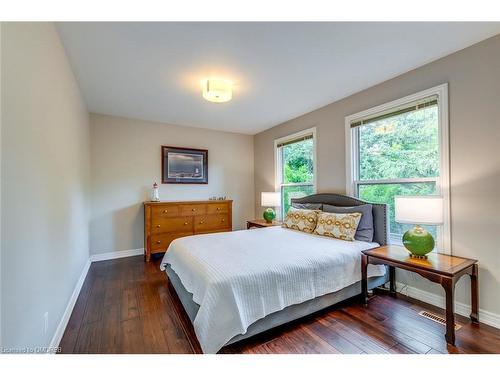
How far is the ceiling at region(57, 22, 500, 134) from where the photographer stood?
1820mm

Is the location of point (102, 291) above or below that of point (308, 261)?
below

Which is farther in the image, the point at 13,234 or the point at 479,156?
the point at 479,156

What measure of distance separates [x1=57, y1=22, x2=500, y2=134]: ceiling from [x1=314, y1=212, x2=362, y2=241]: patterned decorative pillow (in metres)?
1.59

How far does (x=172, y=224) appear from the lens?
153 inches

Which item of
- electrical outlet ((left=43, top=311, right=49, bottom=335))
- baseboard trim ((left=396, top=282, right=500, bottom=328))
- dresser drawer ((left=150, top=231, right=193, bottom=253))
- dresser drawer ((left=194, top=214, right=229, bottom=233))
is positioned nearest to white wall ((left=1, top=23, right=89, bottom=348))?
electrical outlet ((left=43, top=311, right=49, bottom=335))

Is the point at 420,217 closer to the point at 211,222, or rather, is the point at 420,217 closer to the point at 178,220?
the point at 211,222

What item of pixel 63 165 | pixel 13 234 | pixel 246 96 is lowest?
pixel 13 234

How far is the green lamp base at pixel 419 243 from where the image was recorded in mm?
2000

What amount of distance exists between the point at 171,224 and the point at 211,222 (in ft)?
2.35

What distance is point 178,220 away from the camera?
3938mm

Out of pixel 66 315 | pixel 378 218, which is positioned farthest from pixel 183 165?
pixel 378 218

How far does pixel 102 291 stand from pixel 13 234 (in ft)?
6.05
